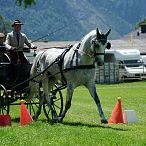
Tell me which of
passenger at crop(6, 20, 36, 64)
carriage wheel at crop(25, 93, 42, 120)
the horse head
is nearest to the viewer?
the horse head

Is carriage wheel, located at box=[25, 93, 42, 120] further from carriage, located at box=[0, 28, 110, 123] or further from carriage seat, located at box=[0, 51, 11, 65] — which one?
carriage seat, located at box=[0, 51, 11, 65]

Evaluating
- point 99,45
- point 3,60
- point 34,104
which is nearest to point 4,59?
point 3,60

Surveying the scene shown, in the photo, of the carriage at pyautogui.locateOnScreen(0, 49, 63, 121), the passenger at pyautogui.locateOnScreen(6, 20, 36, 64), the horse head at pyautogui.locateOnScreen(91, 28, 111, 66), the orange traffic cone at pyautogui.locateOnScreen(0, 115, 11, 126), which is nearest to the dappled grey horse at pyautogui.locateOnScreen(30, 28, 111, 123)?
the horse head at pyautogui.locateOnScreen(91, 28, 111, 66)

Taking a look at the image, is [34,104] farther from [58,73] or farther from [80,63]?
[80,63]

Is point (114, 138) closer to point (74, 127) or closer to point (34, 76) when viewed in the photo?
point (74, 127)

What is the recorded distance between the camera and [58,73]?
14523 mm

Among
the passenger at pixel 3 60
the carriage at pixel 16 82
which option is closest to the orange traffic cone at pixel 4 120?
the carriage at pixel 16 82

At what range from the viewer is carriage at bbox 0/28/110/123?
540 inches

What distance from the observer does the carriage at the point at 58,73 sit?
540 inches

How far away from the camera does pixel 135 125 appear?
45.0ft

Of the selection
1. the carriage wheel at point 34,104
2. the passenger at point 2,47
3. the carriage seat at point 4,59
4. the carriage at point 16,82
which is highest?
the passenger at point 2,47

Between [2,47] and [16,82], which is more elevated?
[2,47]

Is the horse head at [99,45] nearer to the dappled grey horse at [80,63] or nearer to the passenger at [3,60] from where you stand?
the dappled grey horse at [80,63]

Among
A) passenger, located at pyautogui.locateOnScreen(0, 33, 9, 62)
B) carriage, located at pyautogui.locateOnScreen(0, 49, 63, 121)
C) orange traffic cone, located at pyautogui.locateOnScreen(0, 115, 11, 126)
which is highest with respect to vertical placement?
passenger, located at pyautogui.locateOnScreen(0, 33, 9, 62)
